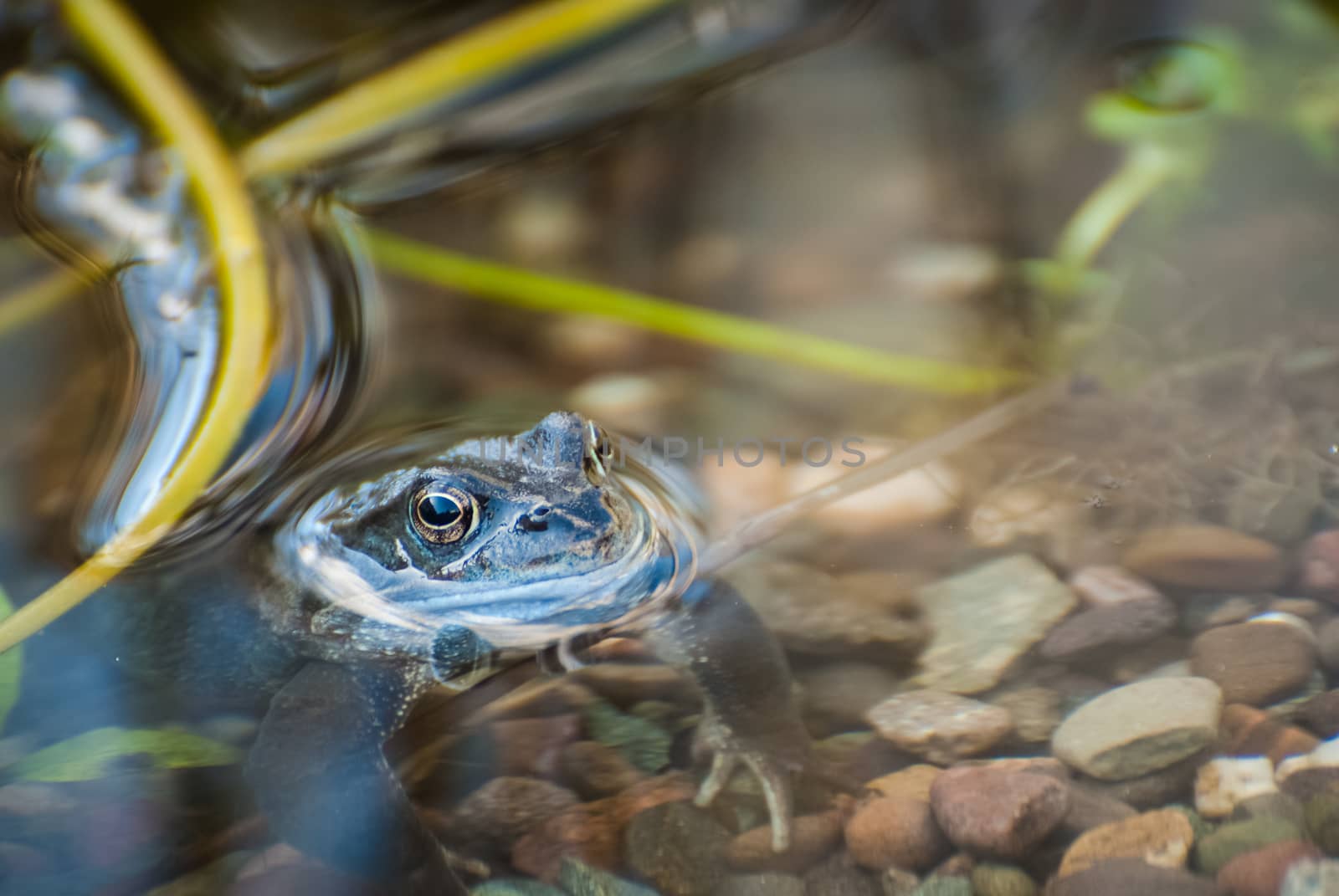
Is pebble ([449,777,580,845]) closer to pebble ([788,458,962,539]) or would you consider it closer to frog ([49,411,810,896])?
frog ([49,411,810,896])

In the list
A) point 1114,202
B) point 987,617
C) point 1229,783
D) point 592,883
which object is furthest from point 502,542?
point 1114,202

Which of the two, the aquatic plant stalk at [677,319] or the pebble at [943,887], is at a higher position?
the aquatic plant stalk at [677,319]

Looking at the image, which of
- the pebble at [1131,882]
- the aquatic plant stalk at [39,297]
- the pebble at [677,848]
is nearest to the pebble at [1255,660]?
the pebble at [1131,882]

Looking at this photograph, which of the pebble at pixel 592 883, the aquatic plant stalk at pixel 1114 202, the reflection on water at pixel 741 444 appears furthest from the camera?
the aquatic plant stalk at pixel 1114 202

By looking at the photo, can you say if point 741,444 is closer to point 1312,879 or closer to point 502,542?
point 502,542

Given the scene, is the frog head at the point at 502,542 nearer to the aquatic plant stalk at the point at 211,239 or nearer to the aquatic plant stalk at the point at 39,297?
the aquatic plant stalk at the point at 211,239

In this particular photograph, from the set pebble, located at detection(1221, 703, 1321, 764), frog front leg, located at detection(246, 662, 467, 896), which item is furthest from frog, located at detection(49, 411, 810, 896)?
pebble, located at detection(1221, 703, 1321, 764)

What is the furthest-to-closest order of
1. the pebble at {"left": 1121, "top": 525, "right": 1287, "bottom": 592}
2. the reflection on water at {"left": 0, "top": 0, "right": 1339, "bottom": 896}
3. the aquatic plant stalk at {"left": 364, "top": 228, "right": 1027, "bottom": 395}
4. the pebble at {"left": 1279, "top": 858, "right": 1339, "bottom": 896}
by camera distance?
the aquatic plant stalk at {"left": 364, "top": 228, "right": 1027, "bottom": 395} → the pebble at {"left": 1121, "top": 525, "right": 1287, "bottom": 592} → the reflection on water at {"left": 0, "top": 0, "right": 1339, "bottom": 896} → the pebble at {"left": 1279, "top": 858, "right": 1339, "bottom": 896}
